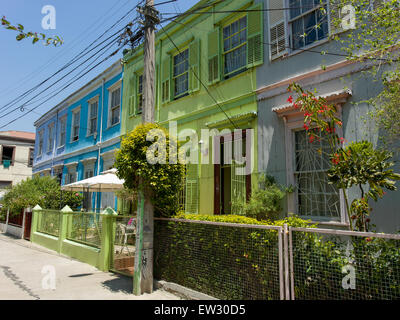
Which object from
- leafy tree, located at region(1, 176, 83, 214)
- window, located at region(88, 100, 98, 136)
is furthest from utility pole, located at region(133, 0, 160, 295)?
window, located at region(88, 100, 98, 136)

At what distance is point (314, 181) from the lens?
265 inches

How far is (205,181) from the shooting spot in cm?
928

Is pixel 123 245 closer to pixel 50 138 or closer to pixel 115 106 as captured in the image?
pixel 115 106

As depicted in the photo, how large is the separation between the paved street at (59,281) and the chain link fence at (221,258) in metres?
0.61

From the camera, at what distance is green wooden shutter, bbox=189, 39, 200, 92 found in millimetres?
9977

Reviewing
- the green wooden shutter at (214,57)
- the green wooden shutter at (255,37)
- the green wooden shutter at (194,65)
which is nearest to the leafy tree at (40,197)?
the green wooden shutter at (194,65)

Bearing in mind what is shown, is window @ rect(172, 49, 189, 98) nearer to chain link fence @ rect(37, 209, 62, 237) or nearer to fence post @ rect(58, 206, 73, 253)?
fence post @ rect(58, 206, 73, 253)

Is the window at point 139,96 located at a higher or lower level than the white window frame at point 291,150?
higher

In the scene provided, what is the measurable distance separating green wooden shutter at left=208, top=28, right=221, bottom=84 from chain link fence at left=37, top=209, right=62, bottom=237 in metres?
6.86

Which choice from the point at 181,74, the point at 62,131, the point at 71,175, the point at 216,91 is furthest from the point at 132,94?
the point at 62,131

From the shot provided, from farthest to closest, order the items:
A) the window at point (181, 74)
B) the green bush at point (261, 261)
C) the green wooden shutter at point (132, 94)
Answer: the green wooden shutter at point (132, 94) < the window at point (181, 74) < the green bush at point (261, 261)

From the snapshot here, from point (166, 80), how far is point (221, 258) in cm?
809

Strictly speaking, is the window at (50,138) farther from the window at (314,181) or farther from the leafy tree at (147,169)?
the window at (314,181)

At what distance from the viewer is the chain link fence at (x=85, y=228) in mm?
8195
